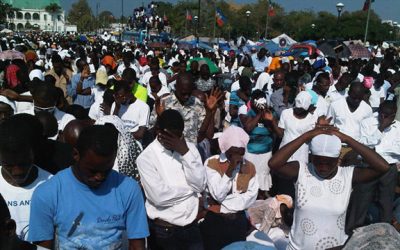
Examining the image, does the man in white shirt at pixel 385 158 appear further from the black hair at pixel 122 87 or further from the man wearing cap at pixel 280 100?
the black hair at pixel 122 87

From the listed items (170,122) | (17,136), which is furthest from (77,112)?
(17,136)

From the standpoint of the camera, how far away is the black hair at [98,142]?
7.81 feet

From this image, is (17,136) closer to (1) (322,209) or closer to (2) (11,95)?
(1) (322,209)

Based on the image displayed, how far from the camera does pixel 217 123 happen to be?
25.7 feet

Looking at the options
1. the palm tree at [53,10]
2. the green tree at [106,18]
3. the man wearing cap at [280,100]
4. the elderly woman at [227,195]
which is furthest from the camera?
the palm tree at [53,10]

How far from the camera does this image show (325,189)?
3338 millimetres

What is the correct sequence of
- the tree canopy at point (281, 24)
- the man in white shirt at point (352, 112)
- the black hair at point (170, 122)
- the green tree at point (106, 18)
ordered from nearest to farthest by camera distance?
the black hair at point (170, 122)
the man in white shirt at point (352, 112)
the tree canopy at point (281, 24)
the green tree at point (106, 18)

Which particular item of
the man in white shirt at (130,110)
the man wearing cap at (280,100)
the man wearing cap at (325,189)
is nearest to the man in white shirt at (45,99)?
the man in white shirt at (130,110)

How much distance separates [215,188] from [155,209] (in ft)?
2.46

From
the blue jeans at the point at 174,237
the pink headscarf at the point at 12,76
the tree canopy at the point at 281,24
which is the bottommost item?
the blue jeans at the point at 174,237

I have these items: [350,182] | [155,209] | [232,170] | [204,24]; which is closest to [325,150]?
[350,182]

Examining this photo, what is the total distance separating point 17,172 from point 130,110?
2.85m

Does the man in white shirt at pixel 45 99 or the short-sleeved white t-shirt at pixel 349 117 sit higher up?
the man in white shirt at pixel 45 99

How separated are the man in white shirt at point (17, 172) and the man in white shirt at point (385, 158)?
4006mm
